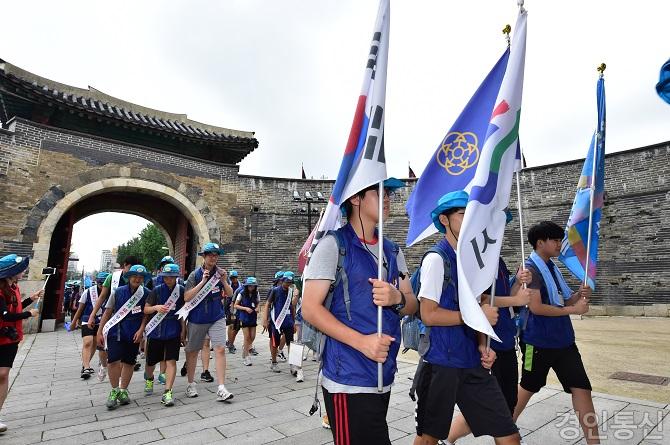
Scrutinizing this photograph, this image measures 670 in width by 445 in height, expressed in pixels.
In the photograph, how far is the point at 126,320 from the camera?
188 inches

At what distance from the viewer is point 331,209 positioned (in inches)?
77.1

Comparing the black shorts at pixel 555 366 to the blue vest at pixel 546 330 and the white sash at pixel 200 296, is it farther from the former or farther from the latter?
Result: the white sash at pixel 200 296

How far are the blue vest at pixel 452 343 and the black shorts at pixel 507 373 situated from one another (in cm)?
73

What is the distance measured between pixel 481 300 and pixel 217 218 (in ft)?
49.4

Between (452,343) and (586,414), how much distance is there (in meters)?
1.48

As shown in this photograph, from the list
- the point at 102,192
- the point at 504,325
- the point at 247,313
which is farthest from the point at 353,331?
the point at 102,192

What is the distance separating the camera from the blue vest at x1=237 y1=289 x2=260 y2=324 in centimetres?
731

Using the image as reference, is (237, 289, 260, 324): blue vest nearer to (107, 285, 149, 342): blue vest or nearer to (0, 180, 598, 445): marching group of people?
(107, 285, 149, 342): blue vest

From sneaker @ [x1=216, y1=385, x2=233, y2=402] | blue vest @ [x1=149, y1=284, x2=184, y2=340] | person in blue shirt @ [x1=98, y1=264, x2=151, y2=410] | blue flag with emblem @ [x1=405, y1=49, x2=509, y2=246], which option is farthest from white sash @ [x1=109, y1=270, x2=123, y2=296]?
blue flag with emblem @ [x1=405, y1=49, x2=509, y2=246]

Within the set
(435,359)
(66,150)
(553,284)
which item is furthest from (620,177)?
(66,150)

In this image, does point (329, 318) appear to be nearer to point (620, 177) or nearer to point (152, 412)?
point (152, 412)

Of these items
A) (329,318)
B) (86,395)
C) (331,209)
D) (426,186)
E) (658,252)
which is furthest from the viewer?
(658,252)

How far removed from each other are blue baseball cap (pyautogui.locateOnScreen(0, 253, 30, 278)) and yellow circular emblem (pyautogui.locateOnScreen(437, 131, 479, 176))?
177 inches

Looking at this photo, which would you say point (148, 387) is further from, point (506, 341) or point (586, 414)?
point (586, 414)
